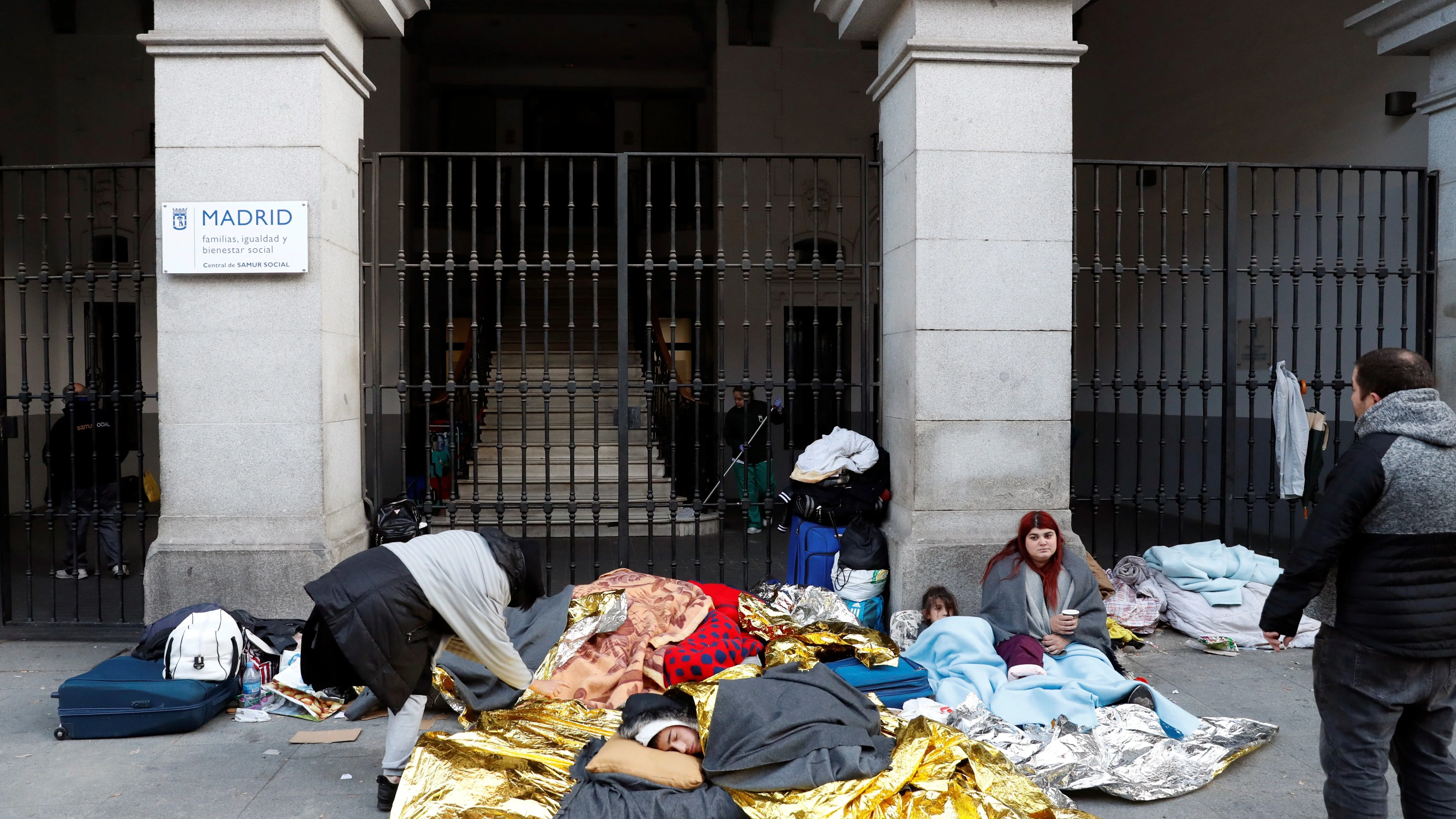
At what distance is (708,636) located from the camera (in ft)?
17.2

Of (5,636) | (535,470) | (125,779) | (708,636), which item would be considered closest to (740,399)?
(535,470)

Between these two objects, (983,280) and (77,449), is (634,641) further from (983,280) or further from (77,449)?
(77,449)

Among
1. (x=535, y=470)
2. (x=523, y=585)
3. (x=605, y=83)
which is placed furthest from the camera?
(x=605, y=83)

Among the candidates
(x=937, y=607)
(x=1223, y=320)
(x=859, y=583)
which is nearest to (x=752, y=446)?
(x=859, y=583)

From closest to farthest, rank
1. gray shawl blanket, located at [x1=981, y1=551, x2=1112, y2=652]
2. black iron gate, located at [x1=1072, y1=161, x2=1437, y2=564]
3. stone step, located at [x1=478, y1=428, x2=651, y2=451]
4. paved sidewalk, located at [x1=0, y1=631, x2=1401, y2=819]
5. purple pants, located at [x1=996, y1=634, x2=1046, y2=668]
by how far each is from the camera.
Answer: paved sidewalk, located at [x1=0, y1=631, x2=1401, y2=819]
purple pants, located at [x1=996, y1=634, x2=1046, y2=668]
gray shawl blanket, located at [x1=981, y1=551, x2=1112, y2=652]
black iron gate, located at [x1=1072, y1=161, x2=1437, y2=564]
stone step, located at [x1=478, y1=428, x2=651, y2=451]

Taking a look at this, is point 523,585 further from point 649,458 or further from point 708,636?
point 649,458

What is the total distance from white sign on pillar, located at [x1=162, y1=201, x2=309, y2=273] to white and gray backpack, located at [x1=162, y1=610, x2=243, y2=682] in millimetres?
Result: 2088

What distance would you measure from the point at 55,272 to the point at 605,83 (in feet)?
29.9

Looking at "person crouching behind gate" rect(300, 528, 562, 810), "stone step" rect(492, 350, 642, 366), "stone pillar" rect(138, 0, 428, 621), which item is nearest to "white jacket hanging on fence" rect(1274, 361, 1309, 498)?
"person crouching behind gate" rect(300, 528, 562, 810)

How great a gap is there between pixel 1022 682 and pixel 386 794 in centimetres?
296

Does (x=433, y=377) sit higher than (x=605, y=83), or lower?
lower

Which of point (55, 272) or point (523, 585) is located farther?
point (55, 272)

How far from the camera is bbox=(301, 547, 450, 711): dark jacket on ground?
3.59 m

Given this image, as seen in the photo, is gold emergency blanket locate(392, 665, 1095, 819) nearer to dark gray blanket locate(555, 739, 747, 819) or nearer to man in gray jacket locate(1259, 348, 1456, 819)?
dark gray blanket locate(555, 739, 747, 819)
